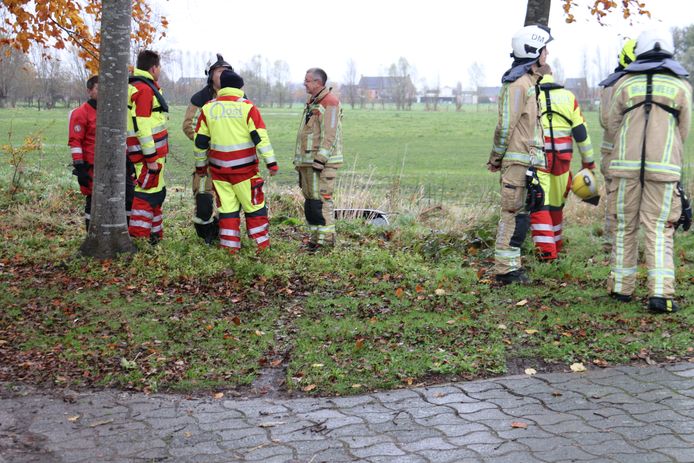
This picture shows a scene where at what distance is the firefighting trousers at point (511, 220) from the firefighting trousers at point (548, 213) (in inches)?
20.4

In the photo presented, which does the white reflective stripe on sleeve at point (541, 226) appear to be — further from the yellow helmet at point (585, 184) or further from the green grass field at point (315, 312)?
the yellow helmet at point (585, 184)

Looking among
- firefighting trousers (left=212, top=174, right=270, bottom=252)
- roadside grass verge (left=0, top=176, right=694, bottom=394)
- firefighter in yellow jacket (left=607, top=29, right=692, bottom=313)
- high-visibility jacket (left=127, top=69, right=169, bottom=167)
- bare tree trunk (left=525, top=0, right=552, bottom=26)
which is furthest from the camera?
bare tree trunk (left=525, top=0, right=552, bottom=26)

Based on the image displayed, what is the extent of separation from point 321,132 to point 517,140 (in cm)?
248

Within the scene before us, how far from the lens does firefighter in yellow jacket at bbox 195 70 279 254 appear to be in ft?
29.3

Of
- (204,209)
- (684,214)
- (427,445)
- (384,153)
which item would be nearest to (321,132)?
(204,209)

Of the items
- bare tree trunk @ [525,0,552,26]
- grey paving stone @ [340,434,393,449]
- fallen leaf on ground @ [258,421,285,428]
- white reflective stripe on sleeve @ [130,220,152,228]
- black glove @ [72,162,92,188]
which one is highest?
bare tree trunk @ [525,0,552,26]

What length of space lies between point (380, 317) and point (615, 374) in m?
2.12

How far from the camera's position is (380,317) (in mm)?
7074

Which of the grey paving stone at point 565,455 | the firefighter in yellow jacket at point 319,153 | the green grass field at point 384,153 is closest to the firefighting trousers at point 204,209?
the firefighter in yellow jacket at point 319,153

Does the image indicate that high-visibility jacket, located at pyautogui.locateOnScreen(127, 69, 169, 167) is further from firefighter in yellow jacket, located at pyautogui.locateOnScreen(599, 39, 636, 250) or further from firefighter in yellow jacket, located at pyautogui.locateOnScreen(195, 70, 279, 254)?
firefighter in yellow jacket, located at pyautogui.locateOnScreen(599, 39, 636, 250)

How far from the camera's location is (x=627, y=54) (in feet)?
27.6

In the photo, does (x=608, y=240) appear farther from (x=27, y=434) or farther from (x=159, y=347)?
(x=27, y=434)

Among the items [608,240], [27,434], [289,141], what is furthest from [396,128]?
[27,434]

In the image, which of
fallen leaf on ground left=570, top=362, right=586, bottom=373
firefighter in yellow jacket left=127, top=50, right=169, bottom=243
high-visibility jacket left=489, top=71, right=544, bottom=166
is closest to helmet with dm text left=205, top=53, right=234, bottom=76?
firefighter in yellow jacket left=127, top=50, right=169, bottom=243
